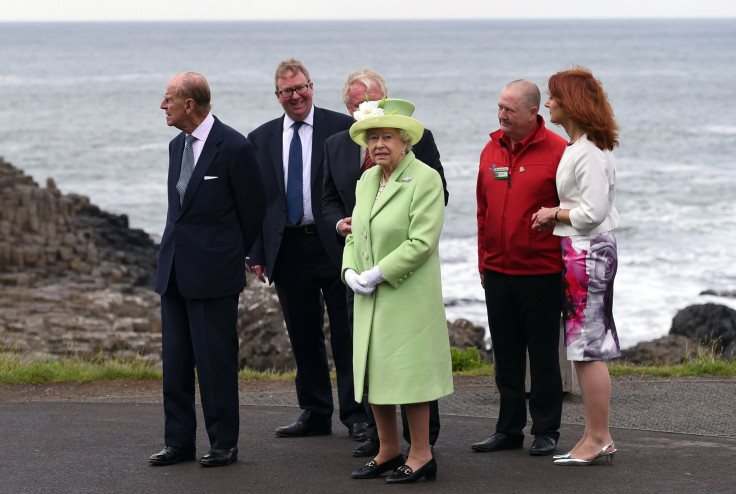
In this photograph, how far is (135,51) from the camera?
161000mm

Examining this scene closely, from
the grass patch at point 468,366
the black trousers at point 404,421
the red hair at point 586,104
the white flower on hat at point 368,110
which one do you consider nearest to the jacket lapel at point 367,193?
the white flower on hat at point 368,110

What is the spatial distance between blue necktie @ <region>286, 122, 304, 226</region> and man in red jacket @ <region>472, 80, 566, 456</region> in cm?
117

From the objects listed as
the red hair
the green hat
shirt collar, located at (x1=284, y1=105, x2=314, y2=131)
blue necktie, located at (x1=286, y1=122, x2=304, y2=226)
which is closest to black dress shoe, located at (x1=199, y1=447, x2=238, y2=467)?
blue necktie, located at (x1=286, y1=122, x2=304, y2=226)

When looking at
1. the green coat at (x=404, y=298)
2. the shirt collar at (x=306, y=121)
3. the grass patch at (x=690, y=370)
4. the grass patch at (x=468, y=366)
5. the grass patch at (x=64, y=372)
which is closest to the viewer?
the green coat at (x=404, y=298)

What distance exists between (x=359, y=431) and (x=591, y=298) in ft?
5.93

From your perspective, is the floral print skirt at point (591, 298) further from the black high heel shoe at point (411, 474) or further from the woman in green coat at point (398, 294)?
the black high heel shoe at point (411, 474)

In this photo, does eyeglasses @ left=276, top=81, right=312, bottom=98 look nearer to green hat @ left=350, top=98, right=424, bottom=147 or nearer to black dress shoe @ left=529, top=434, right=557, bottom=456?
green hat @ left=350, top=98, right=424, bottom=147

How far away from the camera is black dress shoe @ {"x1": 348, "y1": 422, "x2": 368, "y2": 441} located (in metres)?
7.03

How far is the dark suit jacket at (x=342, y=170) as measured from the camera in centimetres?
668

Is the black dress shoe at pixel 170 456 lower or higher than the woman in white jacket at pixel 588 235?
lower

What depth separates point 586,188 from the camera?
606 cm

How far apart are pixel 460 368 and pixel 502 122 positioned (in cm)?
367

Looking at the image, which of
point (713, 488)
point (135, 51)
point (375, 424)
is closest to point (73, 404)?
point (375, 424)

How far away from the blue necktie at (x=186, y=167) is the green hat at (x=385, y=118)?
1.03 meters
